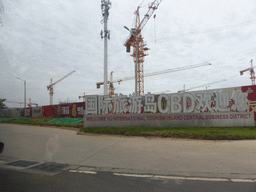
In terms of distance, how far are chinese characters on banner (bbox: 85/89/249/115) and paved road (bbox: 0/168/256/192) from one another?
9019 mm

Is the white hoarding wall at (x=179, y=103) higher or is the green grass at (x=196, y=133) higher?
the white hoarding wall at (x=179, y=103)

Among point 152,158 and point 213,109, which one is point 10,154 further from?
point 213,109

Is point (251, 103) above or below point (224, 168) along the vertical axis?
above

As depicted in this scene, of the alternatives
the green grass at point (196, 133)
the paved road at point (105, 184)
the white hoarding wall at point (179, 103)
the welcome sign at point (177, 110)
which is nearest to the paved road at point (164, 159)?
the paved road at point (105, 184)

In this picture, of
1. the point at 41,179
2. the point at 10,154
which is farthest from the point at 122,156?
the point at 10,154

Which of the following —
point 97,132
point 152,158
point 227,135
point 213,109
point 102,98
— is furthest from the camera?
point 102,98

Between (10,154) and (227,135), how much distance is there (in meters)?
10.5

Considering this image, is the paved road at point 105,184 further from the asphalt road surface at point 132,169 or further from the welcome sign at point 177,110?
the welcome sign at point 177,110

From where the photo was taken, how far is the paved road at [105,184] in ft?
12.9

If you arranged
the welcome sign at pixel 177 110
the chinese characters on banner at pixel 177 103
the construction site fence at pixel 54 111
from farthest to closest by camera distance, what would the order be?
the construction site fence at pixel 54 111 → the chinese characters on banner at pixel 177 103 → the welcome sign at pixel 177 110

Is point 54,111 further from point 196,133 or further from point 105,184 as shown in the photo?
point 105,184

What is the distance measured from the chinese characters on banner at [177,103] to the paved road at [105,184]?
29.6ft

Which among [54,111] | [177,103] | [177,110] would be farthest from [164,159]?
[54,111]

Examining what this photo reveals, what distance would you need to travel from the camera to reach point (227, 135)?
9352 millimetres
